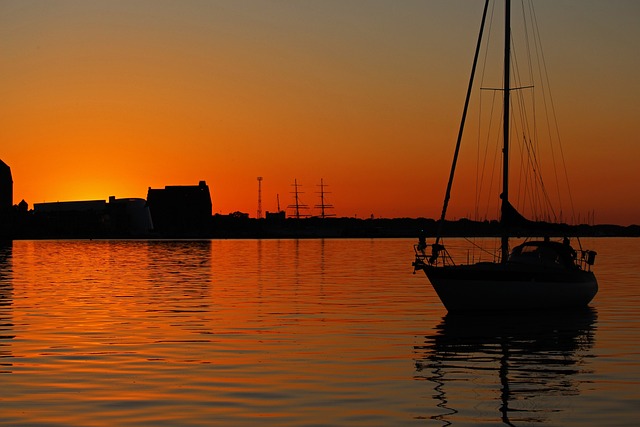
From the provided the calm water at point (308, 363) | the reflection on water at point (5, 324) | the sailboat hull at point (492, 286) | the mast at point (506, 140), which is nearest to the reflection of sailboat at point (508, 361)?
the calm water at point (308, 363)

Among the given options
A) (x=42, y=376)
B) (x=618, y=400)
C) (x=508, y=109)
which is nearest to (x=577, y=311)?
(x=508, y=109)

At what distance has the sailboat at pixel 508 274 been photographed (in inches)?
1612

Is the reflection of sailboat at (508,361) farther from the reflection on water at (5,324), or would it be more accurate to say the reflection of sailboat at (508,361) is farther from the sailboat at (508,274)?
the reflection on water at (5,324)

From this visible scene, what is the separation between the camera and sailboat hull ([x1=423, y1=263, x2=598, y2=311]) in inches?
1608

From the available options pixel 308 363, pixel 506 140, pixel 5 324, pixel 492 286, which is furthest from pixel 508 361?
pixel 5 324

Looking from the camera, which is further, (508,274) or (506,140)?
(506,140)

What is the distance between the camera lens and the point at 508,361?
92.3ft

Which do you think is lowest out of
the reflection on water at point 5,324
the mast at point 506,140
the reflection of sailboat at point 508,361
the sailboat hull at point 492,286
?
the reflection of sailboat at point 508,361

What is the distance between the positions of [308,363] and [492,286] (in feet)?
50.6

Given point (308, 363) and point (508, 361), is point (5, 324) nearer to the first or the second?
point (308, 363)

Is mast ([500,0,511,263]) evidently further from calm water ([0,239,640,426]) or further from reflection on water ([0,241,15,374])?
reflection on water ([0,241,15,374])

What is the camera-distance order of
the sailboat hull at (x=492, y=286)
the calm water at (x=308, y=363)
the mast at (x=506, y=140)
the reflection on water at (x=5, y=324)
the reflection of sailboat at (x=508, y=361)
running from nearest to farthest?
1. the calm water at (x=308, y=363)
2. the reflection of sailboat at (x=508, y=361)
3. the reflection on water at (x=5, y=324)
4. the sailboat hull at (x=492, y=286)
5. the mast at (x=506, y=140)

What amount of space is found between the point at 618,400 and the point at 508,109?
80.4ft

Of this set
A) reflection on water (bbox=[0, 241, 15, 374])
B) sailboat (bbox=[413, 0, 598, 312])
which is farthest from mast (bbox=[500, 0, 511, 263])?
reflection on water (bbox=[0, 241, 15, 374])
